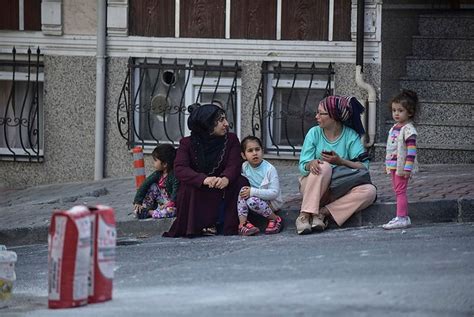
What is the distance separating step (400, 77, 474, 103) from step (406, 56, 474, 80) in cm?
11

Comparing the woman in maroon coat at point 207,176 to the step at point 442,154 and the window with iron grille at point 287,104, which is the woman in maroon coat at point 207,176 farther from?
the step at point 442,154

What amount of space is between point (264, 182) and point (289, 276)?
2678mm

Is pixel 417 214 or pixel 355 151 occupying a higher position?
pixel 355 151

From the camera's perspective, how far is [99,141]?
15367 mm

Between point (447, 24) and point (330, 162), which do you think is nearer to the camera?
point (330, 162)

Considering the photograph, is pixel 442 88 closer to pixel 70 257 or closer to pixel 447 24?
pixel 447 24

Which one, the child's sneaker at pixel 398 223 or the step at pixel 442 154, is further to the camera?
the step at pixel 442 154

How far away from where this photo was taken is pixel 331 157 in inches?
450

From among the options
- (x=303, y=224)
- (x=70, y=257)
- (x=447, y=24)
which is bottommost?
(x=303, y=224)

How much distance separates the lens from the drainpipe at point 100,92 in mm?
15203

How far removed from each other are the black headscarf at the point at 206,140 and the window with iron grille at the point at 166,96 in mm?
3280

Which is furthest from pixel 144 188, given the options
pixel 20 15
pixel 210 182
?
pixel 20 15

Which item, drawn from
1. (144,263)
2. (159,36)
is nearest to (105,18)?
(159,36)

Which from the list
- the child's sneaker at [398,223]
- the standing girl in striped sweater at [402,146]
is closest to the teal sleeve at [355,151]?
the standing girl in striped sweater at [402,146]
